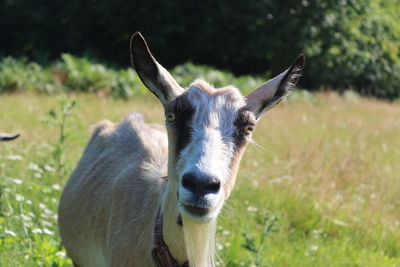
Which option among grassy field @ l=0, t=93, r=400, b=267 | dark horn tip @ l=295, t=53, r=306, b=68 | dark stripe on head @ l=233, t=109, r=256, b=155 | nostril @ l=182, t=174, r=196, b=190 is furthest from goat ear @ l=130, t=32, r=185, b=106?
grassy field @ l=0, t=93, r=400, b=267

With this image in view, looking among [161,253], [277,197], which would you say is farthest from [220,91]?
[277,197]

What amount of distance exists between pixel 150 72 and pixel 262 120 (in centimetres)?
958

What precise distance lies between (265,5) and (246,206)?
60.4ft

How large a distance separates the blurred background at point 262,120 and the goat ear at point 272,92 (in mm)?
1670

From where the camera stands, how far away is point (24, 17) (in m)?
25.7

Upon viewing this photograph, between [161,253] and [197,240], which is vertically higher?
[197,240]

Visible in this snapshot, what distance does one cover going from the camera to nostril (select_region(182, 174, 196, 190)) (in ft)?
11.1

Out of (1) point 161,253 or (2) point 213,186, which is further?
(1) point 161,253

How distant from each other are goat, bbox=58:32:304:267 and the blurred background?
0.74 meters

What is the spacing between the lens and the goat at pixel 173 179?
11.5 ft

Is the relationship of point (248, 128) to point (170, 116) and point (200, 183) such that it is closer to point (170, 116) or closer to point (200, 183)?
point (170, 116)

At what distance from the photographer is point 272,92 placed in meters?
4.13

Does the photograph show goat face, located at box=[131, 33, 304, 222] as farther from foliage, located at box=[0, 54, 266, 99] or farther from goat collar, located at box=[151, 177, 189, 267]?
foliage, located at box=[0, 54, 266, 99]

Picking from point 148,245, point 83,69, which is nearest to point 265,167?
point 148,245
